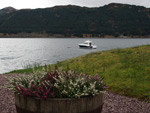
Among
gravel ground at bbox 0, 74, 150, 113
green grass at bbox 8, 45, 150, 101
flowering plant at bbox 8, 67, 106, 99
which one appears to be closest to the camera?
flowering plant at bbox 8, 67, 106, 99

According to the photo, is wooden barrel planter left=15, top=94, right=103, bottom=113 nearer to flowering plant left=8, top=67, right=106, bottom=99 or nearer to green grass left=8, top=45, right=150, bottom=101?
flowering plant left=8, top=67, right=106, bottom=99

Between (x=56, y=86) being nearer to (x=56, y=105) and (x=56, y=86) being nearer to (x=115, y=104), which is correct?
(x=56, y=105)

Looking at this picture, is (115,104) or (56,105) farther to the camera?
(115,104)

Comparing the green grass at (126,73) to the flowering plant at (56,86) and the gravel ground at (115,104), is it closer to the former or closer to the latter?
the gravel ground at (115,104)

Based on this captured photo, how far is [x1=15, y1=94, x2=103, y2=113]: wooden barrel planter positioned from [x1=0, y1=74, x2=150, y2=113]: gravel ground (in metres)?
2.65

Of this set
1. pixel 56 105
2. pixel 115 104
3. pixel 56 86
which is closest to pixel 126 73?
pixel 115 104

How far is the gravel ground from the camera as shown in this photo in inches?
303

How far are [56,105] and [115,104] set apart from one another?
4.43m

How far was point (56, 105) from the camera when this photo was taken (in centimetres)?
481

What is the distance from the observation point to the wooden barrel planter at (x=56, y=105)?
15.8 ft

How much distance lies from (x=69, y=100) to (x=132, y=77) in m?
8.67

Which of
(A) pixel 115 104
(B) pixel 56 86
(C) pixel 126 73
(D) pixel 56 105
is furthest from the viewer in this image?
(C) pixel 126 73

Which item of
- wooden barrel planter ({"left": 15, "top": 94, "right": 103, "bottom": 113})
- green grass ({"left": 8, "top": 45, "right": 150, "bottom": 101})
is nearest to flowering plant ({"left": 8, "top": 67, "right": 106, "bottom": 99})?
wooden barrel planter ({"left": 15, "top": 94, "right": 103, "bottom": 113})

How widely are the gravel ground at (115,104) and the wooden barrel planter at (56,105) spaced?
8.68 feet
